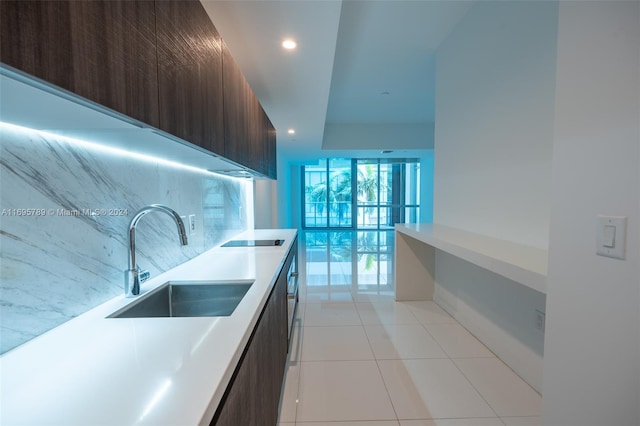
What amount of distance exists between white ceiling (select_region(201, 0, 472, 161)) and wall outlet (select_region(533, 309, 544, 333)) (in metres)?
2.31

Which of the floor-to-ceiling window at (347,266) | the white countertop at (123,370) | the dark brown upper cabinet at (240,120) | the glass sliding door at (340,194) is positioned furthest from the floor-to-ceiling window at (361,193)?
the white countertop at (123,370)

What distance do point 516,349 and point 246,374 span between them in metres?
2.07

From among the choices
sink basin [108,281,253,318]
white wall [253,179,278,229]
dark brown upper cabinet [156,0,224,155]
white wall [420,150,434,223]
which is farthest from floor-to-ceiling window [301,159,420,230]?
sink basin [108,281,253,318]

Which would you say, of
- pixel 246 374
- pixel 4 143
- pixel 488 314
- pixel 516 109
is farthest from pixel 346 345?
pixel 4 143

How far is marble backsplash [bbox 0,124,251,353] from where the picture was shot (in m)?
0.76

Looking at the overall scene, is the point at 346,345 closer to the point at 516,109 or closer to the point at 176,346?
the point at 176,346

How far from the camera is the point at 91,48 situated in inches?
23.3

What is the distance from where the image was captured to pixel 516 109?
1.98 metres

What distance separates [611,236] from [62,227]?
164 centimetres

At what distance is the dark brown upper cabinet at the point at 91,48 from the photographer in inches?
18.0

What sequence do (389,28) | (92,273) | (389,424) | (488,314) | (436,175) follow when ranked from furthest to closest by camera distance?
(436,175)
(389,28)
(488,314)
(389,424)
(92,273)

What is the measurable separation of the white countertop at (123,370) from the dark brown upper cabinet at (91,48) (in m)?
0.60

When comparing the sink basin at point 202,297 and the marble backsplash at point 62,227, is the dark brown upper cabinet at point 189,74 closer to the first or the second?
the marble backsplash at point 62,227

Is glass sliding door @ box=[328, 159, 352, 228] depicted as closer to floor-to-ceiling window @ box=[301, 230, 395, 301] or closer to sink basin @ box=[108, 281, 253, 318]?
floor-to-ceiling window @ box=[301, 230, 395, 301]
